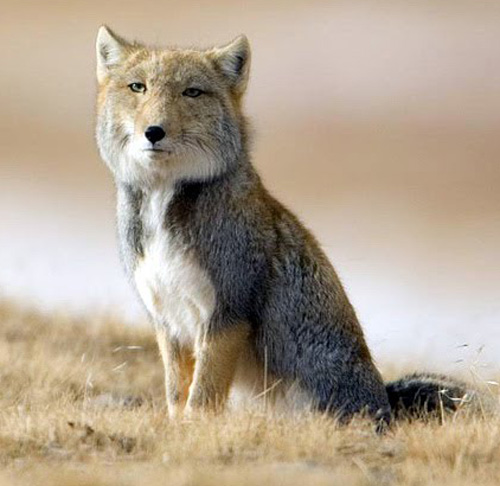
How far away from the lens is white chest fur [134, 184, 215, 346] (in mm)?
10117

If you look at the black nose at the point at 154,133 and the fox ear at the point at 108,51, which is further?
the fox ear at the point at 108,51

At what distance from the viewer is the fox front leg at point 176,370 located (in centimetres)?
1045

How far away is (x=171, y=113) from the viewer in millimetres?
10148

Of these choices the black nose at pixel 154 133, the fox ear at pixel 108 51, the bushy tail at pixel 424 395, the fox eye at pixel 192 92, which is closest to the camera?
the black nose at pixel 154 133

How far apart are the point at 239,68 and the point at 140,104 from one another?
2.82ft

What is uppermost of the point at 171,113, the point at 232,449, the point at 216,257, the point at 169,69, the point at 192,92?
the point at 169,69

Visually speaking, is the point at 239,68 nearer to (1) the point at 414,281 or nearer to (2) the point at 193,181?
(2) the point at 193,181

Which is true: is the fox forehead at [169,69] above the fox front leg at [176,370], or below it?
above

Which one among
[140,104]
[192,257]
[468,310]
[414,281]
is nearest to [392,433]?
[192,257]

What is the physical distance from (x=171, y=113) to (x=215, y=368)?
5.37ft

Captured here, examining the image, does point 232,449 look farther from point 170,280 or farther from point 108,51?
point 108,51

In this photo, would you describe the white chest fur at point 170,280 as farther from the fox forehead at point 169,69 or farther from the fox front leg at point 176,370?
the fox forehead at point 169,69

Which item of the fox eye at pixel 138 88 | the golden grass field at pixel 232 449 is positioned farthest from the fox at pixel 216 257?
the golden grass field at pixel 232 449

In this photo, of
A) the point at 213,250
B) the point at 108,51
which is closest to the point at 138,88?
the point at 108,51
